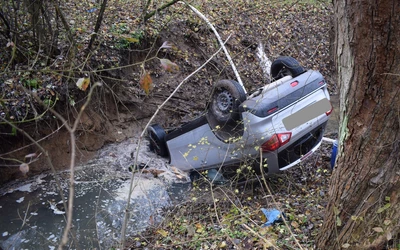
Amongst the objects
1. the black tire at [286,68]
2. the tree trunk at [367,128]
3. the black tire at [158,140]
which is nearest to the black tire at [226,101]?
the black tire at [286,68]

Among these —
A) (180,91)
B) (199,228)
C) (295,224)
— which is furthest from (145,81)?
(180,91)

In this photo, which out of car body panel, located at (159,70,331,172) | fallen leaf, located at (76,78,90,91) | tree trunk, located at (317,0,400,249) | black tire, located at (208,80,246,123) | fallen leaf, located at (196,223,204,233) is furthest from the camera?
black tire, located at (208,80,246,123)

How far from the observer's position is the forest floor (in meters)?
3.70

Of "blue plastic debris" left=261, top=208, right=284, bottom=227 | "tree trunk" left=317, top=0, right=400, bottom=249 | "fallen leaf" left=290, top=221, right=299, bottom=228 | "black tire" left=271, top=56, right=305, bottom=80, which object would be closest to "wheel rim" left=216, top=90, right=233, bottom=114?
"black tire" left=271, top=56, right=305, bottom=80

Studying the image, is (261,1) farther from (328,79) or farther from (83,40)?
(83,40)

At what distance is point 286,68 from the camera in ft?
15.7

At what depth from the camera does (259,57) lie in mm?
8391

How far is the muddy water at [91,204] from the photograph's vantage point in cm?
403

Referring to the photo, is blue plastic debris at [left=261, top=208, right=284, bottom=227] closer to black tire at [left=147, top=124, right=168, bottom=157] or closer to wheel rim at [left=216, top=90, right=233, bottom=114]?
wheel rim at [left=216, top=90, right=233, bottom=114]

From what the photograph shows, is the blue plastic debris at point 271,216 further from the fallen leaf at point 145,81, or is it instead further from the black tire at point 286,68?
the fallen leaf at point 145,81

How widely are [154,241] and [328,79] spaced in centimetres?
684

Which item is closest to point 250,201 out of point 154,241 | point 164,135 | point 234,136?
point 234,136

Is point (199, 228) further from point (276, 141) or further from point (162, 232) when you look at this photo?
point (276, 141)

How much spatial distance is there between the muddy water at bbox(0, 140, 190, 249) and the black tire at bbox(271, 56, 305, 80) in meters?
2.05
